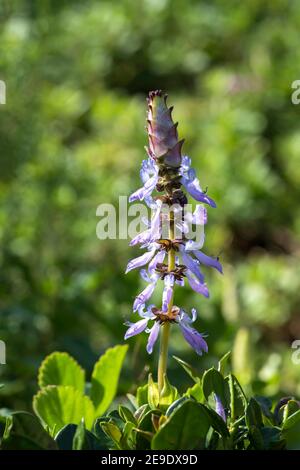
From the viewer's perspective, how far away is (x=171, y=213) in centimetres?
117

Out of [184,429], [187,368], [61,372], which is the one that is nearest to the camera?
[184,429]

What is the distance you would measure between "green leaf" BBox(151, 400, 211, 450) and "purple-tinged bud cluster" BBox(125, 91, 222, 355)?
0.13 meters

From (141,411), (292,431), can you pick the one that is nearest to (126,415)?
(141,411)

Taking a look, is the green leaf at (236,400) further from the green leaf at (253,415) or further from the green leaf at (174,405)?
the green leaf at (174,405)

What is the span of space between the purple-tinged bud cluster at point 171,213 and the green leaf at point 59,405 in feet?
0.77

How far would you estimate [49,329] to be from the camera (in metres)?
2.52

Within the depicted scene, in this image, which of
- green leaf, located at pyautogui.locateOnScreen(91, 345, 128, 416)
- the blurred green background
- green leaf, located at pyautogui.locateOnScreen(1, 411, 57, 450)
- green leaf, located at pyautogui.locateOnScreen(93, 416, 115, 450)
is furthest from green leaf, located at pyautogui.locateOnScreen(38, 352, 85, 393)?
green leaf, located at pyautogui.locateOnScreen(1, 411, 57, 450)

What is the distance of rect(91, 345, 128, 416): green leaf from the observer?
1.55 metres

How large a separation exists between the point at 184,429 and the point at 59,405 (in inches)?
14.0

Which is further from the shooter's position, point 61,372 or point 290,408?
point 61,372

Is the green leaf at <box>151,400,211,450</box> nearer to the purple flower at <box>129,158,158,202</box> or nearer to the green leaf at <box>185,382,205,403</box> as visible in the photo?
the green leaf at <box>185,382,205,403</box>

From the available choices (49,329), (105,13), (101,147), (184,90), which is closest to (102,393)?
(49,329)

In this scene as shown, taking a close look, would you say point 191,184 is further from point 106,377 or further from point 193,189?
point 106,377

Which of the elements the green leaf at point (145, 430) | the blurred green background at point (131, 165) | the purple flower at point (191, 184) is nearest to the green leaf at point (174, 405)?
the green leaf at point (145, 430)
